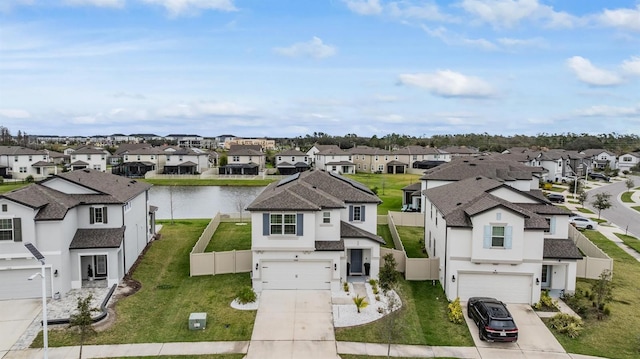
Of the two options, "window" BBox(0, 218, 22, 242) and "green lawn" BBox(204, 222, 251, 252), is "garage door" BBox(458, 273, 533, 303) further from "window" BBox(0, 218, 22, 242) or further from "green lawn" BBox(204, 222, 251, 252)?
"window" BBox(0, 218, 22, 242)

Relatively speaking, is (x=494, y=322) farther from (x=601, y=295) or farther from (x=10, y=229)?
(x=10, y=229)

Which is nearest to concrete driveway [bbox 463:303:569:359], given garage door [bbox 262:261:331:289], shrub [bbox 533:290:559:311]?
shrub [bbox 533:290:559:311]

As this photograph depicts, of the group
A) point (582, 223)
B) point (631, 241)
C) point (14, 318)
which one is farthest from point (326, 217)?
point (582, 223)

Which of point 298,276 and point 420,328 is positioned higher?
point 298,276

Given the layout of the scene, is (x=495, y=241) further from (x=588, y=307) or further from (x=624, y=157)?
(x=624, y=157)

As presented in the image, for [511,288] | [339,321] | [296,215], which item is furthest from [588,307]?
[296,215]

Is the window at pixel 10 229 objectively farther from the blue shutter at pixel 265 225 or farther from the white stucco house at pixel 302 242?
the blue shutter at pixel 265 225

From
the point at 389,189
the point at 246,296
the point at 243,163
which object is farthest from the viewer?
the point at 243,163
